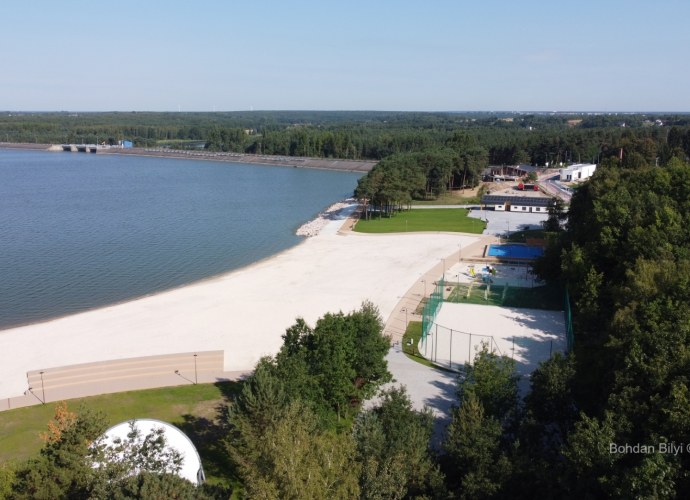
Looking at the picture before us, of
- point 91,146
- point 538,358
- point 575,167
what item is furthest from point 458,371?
point 91,146

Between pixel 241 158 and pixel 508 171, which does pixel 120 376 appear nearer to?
pixel 508 171

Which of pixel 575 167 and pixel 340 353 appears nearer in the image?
pixel 340 353

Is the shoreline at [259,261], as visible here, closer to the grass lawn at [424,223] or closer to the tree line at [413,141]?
the grass lawn at [424,223]

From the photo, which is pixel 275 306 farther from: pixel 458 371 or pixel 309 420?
pixel 309 420

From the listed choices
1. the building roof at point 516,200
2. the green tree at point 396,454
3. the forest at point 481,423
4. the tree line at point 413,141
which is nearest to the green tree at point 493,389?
the forest at point 481,423

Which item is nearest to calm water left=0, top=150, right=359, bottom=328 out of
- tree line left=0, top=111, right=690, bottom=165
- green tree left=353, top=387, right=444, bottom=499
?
tree line left=0, top=111, right=690, bottom=165

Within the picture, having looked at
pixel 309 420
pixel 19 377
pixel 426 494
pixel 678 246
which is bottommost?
pixel 19 377
